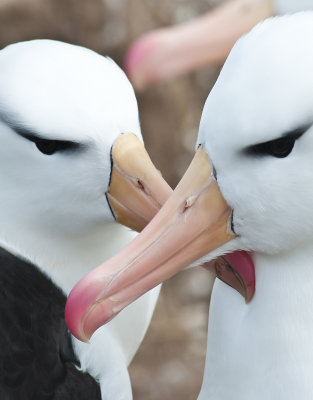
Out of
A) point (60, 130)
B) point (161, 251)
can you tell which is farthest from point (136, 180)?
point (161, 251)

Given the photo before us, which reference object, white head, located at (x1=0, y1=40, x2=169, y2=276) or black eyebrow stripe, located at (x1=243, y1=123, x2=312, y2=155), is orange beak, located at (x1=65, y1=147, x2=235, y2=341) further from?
white head, located at (x1=0, y1=40, x2=169, y2=276)

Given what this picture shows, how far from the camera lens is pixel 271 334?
106 inches

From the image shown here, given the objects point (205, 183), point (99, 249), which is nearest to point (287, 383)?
point (205, 183)

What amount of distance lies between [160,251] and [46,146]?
0.74 m

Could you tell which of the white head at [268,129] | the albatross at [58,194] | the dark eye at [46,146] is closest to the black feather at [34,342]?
the albatross at [58,194]

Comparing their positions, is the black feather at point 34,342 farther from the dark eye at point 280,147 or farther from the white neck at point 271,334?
the dark eye at point 280,147

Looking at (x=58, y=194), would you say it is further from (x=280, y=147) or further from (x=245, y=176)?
(x=280, y=147)

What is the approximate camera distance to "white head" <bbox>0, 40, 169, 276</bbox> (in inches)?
122

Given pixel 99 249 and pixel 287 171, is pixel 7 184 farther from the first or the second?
pixel 287 171

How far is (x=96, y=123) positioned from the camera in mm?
3111

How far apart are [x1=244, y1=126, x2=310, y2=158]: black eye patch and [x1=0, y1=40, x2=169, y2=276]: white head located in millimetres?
741

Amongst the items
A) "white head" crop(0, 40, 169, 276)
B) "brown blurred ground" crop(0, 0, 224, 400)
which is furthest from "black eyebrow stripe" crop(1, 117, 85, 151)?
"brown blurred ground" crop(0, 0, 224, 400)

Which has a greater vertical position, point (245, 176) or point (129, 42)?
point (245, 176)

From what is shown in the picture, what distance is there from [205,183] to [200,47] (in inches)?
116
